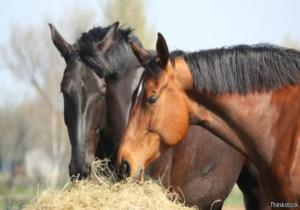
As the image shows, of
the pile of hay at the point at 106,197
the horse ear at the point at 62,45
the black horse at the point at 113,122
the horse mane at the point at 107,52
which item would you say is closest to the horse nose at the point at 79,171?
the black horse at the point at 113,122

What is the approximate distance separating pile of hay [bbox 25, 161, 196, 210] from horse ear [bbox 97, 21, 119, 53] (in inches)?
56.5

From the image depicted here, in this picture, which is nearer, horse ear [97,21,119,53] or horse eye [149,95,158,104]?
horse eye [149,95,158,104]

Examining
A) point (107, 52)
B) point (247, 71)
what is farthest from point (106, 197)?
point (107, 52)

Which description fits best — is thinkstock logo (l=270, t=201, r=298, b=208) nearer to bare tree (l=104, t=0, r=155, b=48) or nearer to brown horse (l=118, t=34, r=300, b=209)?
brown horse (l=118, t=34, r=300, b=209)

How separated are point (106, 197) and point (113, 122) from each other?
3.76 ft

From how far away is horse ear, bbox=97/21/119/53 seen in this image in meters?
5.48

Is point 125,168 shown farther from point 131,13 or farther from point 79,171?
point 131,13

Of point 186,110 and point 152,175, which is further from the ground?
point 186,110

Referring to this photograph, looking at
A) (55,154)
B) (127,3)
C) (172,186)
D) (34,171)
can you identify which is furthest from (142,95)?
(34,171)

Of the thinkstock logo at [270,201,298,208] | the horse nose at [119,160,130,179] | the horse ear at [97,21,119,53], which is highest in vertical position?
the horse ear at [97,21,119,53]

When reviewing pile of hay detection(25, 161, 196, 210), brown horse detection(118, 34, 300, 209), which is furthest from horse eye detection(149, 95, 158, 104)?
pile of hay detection(25, 161, 196, 210)

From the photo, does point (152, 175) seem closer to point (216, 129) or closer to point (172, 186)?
point (172, 186)

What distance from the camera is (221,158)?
20.3 feet

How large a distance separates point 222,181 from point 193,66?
2.11 metres
